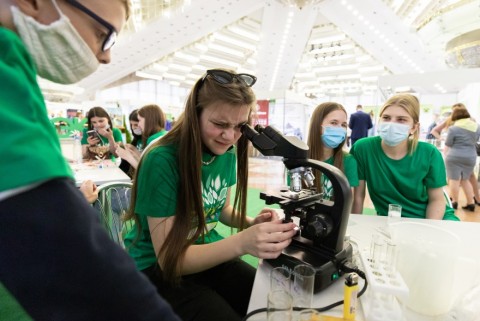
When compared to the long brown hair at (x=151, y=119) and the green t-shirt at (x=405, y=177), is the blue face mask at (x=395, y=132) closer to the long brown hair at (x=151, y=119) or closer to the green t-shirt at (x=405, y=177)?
the green t-shirt at (x=405, y=177)

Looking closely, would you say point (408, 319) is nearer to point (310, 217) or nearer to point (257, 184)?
point (310, 217)

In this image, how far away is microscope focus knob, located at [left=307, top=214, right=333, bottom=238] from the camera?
0.84 m

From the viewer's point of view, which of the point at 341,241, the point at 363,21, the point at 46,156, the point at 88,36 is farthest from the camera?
the point at 363,21

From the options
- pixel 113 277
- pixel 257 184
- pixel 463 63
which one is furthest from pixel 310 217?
pixel 463 63

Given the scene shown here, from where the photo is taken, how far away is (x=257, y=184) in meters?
5.39

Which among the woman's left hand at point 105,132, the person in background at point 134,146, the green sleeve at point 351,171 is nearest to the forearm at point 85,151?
the woman's left hand at point 105,132

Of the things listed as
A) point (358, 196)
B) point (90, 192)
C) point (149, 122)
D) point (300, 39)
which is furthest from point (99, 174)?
point (300, 39)

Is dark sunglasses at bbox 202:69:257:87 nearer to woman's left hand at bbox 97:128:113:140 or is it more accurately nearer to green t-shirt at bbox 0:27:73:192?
green t-shirt at bbox 0:27:73:192

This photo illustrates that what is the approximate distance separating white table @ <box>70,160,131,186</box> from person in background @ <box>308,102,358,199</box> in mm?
1585

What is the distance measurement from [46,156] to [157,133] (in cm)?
284

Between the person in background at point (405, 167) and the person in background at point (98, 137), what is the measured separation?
3.14 meters

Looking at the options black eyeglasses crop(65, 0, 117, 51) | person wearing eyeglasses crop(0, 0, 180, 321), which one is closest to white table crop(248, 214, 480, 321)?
person wearing eyeglasses crop(0, 0, 180, 321)

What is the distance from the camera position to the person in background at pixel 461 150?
157 inches

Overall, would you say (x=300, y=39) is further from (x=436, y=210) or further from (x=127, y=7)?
(x=127, y=7)
